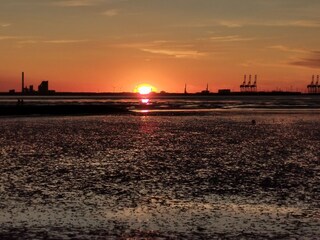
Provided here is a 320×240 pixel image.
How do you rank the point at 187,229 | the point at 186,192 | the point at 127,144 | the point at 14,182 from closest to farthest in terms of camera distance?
the point at 187,229 → the point at 186,192 → the point at 14,182 → the point at 127,144

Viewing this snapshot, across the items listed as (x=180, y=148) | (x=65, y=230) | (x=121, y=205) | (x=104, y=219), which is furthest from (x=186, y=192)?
(x=180, y=148)

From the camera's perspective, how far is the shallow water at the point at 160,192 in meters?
13.8

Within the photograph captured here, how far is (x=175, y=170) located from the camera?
24141 mm

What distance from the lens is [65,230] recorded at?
44.5 feet

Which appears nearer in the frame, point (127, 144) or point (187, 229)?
point (187, 229)

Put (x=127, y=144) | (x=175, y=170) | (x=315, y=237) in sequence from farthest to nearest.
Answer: (x=127, y=144), (x=175, y=170), (x=315, y=237)

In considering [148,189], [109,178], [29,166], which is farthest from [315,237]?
[29,166]

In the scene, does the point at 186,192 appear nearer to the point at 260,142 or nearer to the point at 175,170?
the point at 175,170

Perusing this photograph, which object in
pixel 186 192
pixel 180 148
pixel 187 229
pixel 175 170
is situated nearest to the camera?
pixel 187 229

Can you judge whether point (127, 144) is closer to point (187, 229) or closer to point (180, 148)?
point (180, 148)

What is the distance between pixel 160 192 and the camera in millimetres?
18594

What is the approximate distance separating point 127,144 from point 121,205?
20.7 metres

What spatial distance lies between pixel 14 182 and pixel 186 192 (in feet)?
22.1

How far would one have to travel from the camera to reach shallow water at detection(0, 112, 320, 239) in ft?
45.4
